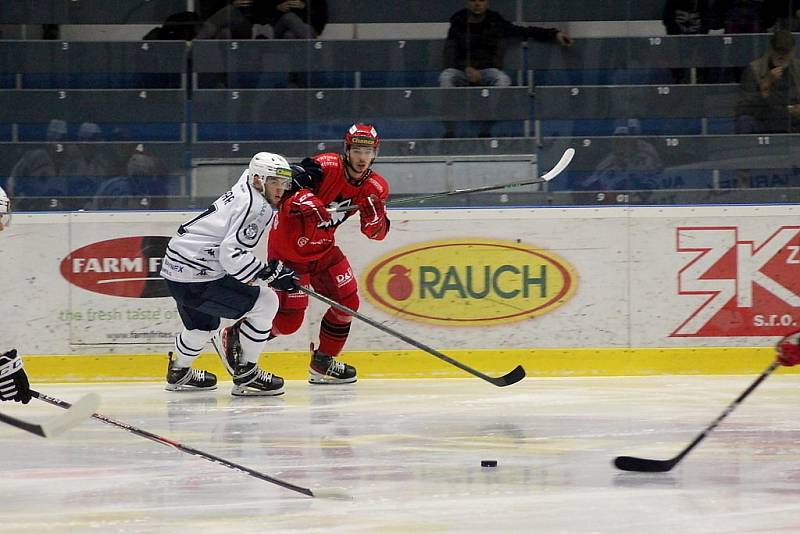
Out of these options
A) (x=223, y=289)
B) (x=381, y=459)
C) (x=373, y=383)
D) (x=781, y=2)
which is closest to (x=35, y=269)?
(x=223, y=289)

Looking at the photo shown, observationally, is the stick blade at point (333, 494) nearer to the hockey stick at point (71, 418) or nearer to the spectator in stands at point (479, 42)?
the hockey stick at point (71, 418)

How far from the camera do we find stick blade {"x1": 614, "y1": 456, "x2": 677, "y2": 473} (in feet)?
12.4

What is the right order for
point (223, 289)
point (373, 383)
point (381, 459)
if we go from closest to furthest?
point (381, 459), point (223, 289), point (373, 383)

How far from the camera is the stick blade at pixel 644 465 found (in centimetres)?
378

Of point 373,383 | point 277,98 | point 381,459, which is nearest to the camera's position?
point 381,459

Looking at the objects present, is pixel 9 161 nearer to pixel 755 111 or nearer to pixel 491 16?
pixel 491 16

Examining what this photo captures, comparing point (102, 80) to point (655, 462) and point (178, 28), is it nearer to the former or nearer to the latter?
point (178, 28)

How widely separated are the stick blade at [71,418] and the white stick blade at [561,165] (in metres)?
3.70

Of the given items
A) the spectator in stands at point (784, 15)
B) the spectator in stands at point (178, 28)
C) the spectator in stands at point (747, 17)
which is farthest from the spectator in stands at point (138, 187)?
the spectator in stands at point (784, 15)

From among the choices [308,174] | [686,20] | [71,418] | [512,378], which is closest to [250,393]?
[308,174]

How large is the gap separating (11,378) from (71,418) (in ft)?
3.63

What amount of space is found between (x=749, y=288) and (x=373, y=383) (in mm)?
1920

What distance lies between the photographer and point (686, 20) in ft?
21.5

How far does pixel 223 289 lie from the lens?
215 inches
